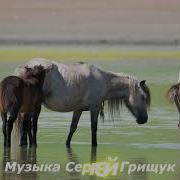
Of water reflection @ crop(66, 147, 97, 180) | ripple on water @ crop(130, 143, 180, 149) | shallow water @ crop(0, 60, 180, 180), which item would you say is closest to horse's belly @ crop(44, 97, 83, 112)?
shallow water @ crop(0, 60, 180, 180)

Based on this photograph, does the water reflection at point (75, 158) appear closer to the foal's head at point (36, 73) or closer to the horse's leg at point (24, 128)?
the horse's leg at point (24, 128)

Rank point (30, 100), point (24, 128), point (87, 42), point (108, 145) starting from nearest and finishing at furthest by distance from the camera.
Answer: point (30, 100), point (24, 128), point (108, 145), point (87, 42)

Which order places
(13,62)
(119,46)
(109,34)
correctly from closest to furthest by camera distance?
(13,62)
(119,46)
(109,34)

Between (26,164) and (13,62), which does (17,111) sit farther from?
(13,62)

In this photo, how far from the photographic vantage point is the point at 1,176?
45.5 ft

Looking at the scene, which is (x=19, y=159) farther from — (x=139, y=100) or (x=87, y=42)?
(x=87, y=42)

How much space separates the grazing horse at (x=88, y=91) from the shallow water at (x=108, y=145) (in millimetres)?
503

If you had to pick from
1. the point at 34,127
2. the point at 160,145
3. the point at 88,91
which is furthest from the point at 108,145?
the point at 34,127

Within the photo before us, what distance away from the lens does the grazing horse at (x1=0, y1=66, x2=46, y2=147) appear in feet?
53.6

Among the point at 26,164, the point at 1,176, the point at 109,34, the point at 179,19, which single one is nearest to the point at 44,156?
the point at 26,164

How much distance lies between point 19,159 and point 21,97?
1276 mm

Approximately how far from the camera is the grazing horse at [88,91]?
1723cm

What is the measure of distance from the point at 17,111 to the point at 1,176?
266 centimetres

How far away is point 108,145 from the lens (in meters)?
17.4
